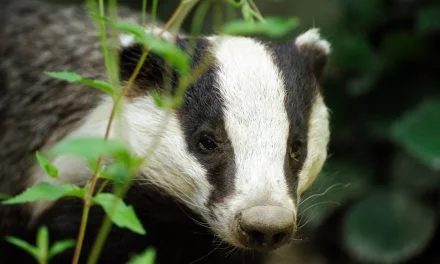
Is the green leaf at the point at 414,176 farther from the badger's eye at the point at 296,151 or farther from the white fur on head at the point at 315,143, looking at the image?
the badger's eye at the point at 296,151

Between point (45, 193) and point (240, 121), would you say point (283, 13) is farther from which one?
point (45, 193)

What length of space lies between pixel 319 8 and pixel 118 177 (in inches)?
125

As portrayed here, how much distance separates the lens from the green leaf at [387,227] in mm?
4180

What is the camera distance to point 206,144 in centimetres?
272

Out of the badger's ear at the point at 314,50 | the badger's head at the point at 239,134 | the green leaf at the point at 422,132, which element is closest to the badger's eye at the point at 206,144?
the badger's head at the point at 239,134

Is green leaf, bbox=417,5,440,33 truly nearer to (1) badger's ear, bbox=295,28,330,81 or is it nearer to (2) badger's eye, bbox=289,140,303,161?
(1) badger's ear, bbox=295,28,330,81

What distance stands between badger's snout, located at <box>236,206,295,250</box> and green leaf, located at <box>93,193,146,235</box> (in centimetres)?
55

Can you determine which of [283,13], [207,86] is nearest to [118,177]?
[207,86]

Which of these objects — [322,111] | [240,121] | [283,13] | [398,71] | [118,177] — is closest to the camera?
[118,177]

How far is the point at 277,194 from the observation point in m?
2.48

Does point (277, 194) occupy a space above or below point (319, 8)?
below

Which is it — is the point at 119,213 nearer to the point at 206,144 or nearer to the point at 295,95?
the point at 206,144

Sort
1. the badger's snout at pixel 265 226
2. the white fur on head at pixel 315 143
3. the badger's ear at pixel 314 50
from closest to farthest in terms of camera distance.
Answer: the badger's snout at pixel 265 226 < the white fur on head at pixel 315 143 < the badger's ear at pixel 314 50

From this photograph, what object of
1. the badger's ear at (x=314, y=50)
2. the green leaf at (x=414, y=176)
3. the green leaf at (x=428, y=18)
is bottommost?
the green leaf at (x=414, y=176)
